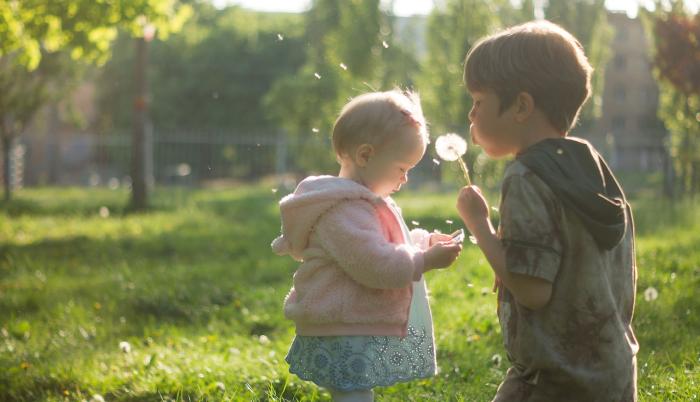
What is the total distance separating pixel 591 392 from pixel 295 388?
6.33 feet

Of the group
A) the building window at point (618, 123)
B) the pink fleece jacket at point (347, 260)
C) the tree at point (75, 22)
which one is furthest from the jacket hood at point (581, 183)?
the building window at point (618, 123)

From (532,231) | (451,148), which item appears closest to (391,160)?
(451,148)

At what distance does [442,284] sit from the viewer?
22.1 ft

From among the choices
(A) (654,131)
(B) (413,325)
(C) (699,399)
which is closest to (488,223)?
(B) (413,325)

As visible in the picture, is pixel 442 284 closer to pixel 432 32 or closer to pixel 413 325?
pixel 413 325

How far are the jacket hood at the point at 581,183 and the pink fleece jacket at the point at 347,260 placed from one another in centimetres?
51

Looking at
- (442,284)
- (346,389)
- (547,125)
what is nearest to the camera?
(547,125)

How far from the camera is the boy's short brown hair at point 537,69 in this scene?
2.65m

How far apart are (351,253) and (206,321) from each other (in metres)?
3.93

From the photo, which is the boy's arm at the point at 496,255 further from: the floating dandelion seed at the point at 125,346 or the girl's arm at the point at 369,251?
the floating dandelion seed at the point at 125,346

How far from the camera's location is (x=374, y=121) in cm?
296

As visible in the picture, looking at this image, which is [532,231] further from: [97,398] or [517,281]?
[97,398]

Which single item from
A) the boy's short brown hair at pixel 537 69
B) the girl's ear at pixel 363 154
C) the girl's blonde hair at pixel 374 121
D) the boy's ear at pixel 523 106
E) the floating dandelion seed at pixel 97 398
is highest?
the boy's short brown hair at pixel 537 69

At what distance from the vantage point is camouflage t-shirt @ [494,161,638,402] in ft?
8.48
